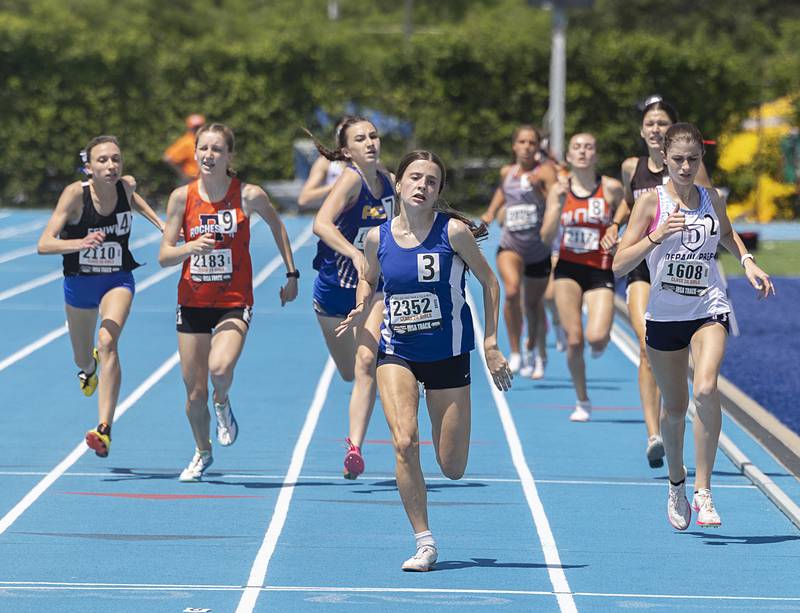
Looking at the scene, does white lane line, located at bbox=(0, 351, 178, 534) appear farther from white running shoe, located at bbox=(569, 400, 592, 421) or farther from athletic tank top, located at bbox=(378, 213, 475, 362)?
white running shoe, located at bbox=(569, 400, 592, 421)

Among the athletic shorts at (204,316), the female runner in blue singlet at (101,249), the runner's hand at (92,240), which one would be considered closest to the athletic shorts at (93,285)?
the female runner in blue singlet at (101,249)

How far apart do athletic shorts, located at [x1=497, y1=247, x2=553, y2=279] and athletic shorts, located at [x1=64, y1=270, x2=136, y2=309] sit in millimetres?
4470

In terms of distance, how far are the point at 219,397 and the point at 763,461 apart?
11.3 feet

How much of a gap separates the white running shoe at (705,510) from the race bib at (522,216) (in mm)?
5740

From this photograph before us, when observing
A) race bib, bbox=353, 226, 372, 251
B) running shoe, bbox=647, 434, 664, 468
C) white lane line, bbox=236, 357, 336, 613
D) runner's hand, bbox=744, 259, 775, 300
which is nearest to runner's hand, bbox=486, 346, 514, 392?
white lane line, bbox=236, 357, 336, 613

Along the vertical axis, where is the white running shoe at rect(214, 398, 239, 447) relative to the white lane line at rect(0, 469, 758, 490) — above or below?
above

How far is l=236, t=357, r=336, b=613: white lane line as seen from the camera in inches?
274

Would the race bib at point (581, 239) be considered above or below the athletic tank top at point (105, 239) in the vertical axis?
below

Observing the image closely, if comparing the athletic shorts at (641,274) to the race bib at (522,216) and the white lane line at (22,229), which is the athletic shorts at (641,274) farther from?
the white lane line at (22,229)

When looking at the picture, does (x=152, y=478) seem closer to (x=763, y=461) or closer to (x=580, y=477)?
(x=580, y=477)

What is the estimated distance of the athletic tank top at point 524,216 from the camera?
1362cm

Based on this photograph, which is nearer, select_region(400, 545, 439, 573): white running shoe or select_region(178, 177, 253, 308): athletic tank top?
select_region(400, 545, 439, 573): white running shoe

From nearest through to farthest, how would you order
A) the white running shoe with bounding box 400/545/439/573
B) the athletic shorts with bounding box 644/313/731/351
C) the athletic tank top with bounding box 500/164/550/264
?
the white running shoe with bounding box 400/545/439/573 → the athletic shorts with bounding box 644/313/731/351 → the athletic tank top with bounding box 500/164/550/264

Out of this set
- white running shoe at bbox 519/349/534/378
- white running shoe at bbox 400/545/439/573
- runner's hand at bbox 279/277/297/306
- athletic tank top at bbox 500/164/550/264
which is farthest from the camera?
white running shoe at bbox 519/349/534/378
